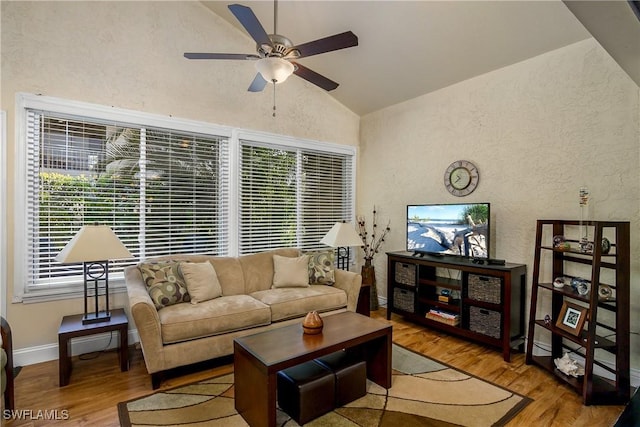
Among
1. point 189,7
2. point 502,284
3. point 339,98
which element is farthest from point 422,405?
point 189,7

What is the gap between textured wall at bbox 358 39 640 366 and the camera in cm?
278

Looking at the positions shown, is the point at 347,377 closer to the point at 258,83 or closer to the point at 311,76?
the point at 311,76

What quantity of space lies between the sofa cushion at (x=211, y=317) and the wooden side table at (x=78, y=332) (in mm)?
369

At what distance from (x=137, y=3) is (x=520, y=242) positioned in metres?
4.67

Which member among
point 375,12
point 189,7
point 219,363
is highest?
point 189,7

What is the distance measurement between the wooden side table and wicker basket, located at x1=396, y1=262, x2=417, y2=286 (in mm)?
2951

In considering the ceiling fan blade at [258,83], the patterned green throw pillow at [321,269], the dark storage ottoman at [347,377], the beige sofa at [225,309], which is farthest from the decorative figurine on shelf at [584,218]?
the ceiling fan blade at [258,83]

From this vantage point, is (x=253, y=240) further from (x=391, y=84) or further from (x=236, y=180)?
(x=391, y=84)

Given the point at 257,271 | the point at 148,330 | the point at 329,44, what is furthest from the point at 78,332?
the point at 329,44

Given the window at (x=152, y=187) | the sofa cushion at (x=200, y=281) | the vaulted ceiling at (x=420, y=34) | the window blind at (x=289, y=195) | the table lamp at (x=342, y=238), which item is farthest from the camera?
the window blind at (x=289, y=195)

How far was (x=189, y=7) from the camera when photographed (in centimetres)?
374

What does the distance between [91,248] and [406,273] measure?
3.25 m

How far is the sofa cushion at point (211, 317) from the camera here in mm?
Answer: 2641

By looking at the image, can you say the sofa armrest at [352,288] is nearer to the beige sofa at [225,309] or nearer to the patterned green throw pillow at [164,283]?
the beige sofa at [225,309]
